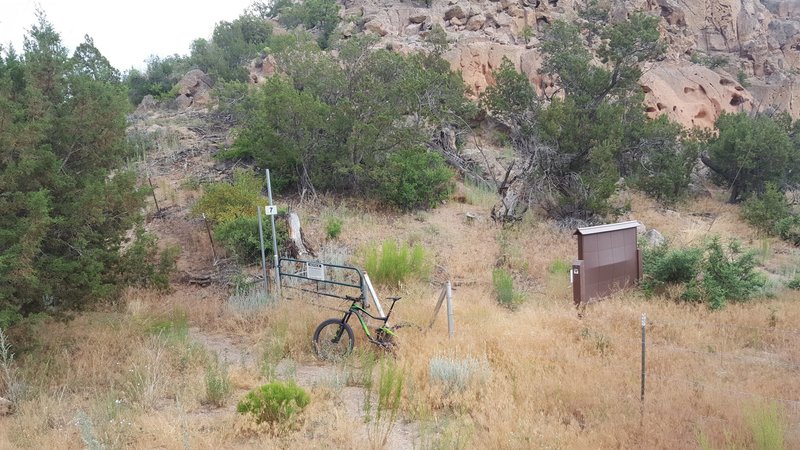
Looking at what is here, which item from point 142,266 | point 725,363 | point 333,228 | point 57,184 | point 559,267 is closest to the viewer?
point 725,363

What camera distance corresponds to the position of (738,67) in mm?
41219

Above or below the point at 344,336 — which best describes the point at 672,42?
above

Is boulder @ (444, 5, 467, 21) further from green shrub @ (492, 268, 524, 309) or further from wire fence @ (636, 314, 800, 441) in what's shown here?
wire fence @ (636, 314, 800, 441)

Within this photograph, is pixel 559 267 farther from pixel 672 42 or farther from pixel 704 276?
pixel 672 42

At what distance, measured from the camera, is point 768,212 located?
17750 mm

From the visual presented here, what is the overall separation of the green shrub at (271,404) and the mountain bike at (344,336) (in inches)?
73.2

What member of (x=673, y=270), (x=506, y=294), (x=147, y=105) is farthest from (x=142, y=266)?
(x=147, y=105)

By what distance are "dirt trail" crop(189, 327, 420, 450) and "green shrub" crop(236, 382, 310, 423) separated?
1.92 ft

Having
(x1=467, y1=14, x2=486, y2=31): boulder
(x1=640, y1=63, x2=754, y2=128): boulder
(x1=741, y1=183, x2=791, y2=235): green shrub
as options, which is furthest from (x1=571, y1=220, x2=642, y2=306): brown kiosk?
(x1=467, y1=14, x2=486, y2=31): boulder

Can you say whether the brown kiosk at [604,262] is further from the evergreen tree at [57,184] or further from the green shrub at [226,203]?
the green shrub at [226,203]

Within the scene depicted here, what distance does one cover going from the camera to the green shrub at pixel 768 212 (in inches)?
690

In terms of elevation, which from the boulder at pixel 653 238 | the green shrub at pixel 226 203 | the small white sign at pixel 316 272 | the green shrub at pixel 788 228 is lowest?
the green shrub at pixel 788 228

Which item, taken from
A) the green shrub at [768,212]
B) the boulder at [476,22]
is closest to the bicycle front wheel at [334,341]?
the green shrub at [768,212]

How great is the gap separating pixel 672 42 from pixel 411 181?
29.3 metres
